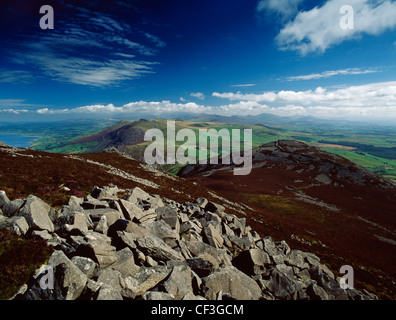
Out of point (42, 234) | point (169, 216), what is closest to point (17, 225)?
point (42, 234)

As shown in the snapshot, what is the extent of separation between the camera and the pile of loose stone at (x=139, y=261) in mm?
7882

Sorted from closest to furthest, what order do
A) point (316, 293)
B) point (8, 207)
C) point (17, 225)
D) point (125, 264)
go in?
point (125, 264) < point (17, 225) < point (8, 207) < point (316, 293)

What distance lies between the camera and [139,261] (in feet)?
35.0

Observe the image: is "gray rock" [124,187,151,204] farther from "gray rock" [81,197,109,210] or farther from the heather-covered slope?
the heather-covered slope

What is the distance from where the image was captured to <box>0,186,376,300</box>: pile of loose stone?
788 cm

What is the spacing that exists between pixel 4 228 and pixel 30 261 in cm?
261

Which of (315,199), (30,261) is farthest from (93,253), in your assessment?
(315,199)

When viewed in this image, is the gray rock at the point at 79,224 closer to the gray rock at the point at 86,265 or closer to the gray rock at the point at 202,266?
the gray rock at the point at 86,265

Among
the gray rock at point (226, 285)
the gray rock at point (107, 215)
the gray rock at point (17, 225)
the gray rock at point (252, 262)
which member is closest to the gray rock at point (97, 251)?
the gray rock at point (107, 215)

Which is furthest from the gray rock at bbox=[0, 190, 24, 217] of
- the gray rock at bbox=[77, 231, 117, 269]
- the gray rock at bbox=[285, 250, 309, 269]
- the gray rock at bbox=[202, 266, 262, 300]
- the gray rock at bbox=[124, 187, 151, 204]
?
the gray rock at bbox=[285, 250, 309, 269]

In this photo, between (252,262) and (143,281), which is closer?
(143,281)

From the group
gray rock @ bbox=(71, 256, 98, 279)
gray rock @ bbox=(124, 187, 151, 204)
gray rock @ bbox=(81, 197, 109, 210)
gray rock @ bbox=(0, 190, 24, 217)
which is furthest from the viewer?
gray rock @ bbox=(124, 187, 151, 204)

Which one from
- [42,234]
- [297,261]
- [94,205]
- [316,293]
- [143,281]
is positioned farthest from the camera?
[297,261]

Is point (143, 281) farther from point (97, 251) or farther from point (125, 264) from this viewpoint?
point (97, 251)
